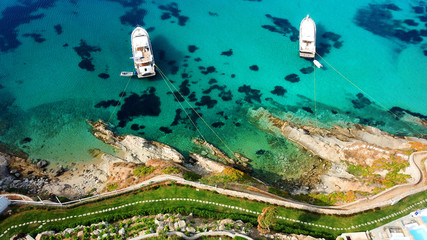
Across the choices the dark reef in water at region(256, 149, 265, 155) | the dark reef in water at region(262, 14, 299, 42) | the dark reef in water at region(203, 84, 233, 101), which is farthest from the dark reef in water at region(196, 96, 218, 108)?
the dark reef in water at region(262, 14, 299, 42)

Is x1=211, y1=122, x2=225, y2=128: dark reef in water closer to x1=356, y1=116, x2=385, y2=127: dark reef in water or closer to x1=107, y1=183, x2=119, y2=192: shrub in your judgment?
x1=107, y1=183, x2=119, y2=192: shrub

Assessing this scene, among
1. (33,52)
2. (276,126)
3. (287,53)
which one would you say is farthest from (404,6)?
(33,52)

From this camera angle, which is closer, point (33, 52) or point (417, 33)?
point (33, 52)

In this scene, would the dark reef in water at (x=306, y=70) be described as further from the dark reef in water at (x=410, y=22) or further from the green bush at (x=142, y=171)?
the green bush at (x=142, y=171)

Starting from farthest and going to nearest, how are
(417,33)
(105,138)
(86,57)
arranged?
(417,33) < (86,57) < (105,138)

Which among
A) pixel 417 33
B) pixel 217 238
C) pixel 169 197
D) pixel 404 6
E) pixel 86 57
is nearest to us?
pixel 217 238

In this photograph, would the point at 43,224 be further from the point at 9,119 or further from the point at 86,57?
the point at 86,57
